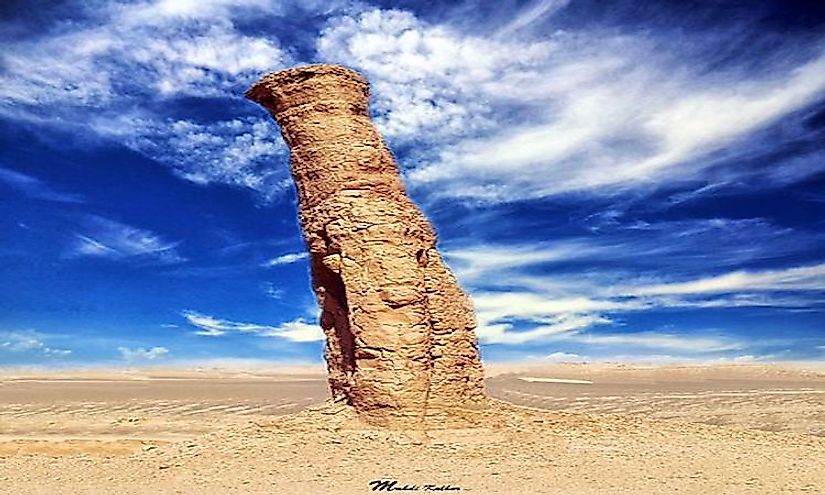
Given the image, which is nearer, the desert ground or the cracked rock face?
the desert ground

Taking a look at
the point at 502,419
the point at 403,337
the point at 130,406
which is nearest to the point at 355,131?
the point at 403,337

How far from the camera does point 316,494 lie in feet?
36.3

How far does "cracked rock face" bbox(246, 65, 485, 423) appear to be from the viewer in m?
14.7

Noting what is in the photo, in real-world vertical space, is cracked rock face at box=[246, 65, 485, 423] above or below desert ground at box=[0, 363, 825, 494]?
above

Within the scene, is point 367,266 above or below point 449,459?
above

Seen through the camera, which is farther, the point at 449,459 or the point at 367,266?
the point at 367,266

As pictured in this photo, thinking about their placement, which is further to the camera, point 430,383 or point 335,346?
point 335,346

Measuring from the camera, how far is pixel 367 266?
593 inches

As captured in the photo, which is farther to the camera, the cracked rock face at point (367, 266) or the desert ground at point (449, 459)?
the cracked rock face at point (367, 266)

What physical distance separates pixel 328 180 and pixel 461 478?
22.0 ft

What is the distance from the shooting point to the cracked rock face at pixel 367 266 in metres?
14.7

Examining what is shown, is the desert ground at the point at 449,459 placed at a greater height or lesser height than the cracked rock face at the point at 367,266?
lesser

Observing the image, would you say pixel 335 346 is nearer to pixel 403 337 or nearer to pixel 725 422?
pixel 403 337

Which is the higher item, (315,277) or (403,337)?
(315,277)
